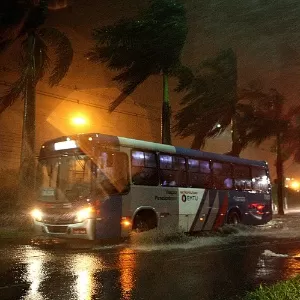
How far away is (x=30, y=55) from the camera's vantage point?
1800 cm

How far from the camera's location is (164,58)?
816 inches

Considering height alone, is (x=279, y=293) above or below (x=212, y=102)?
below

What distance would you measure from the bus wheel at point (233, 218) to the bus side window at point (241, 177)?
104 cm

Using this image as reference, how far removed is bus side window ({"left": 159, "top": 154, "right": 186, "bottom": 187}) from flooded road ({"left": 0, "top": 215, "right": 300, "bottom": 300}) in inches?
69.3

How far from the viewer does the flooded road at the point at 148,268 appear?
6953 mm

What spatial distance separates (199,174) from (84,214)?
555 centimetres

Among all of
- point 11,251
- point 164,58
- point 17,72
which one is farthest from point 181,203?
point 17,72

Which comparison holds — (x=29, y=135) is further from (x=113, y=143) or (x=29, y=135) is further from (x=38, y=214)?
(x=113, y=143)

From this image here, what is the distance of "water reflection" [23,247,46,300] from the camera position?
6703 mm

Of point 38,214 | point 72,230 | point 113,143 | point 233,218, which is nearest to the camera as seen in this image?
point 72,230

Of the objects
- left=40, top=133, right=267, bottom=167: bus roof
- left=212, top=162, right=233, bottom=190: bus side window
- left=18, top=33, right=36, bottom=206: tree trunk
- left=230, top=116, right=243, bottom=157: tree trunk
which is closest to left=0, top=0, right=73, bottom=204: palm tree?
left=18, top=33, right=36, bottom=206: tree trunk

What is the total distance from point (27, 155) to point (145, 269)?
34.9 ft

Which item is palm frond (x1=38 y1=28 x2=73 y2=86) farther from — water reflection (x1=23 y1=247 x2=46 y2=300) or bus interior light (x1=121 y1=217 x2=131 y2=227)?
water reflection (x1=23 y1=247 x2=46 y2=300)

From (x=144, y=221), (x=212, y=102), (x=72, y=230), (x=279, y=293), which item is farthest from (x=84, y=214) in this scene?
(x=212, y=102)
